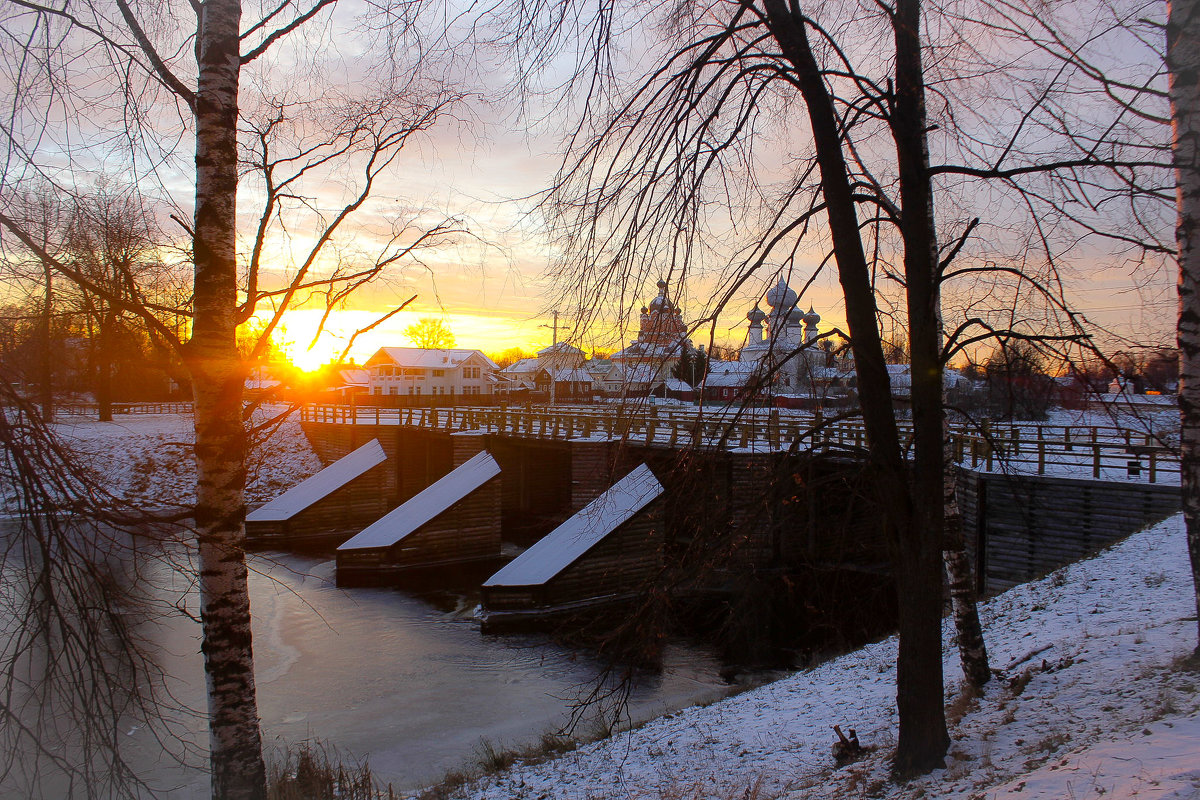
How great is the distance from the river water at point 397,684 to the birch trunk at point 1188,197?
859cm

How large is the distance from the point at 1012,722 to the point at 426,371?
69.6 meters

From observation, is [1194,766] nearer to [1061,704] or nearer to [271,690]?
[1061,704]

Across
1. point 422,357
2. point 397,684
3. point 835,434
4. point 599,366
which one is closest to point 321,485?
point 397,684

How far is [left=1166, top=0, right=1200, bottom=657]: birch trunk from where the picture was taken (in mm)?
5047

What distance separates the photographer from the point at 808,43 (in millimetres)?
5246

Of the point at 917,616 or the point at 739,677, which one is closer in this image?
the point at 917,616

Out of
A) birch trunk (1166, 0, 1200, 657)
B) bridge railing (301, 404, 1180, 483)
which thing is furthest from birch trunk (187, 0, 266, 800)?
birch trunk (1166, 0, 1200, 657)

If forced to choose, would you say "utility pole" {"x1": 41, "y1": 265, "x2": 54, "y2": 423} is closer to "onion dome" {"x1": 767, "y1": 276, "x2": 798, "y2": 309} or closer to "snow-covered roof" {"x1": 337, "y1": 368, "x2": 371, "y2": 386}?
"onion dome" {"x1": 767, "y1": 276, "x2": 798, "y2": 309}

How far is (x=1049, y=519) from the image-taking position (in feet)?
47.6

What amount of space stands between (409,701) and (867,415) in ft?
36.9

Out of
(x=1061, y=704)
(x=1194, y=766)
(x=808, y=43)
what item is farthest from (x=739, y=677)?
(x=808, y=43)

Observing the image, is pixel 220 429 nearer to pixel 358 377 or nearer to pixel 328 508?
pixel 328 508

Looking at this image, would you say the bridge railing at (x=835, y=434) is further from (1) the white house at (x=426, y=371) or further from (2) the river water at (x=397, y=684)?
(1) the white house at (x=426, y=371)

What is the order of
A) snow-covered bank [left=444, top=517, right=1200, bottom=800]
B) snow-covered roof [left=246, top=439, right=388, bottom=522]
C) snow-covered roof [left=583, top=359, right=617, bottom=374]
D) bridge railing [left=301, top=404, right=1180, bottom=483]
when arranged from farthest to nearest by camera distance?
1. snow-covered roof [left=246, top=439, right=388, bottom=522]
2. bridge railing [left=301, top=404, right=1180, bottom=483]
3. snow-covered roof [left=583, top=359, right=617, bottom=374]
4. snow-covered bank [left=444, top=517, right=1200, bottom=800]
